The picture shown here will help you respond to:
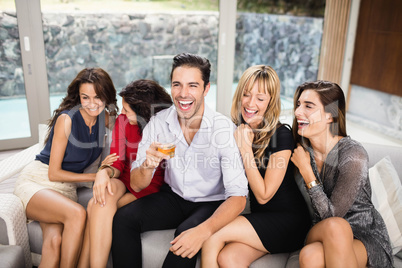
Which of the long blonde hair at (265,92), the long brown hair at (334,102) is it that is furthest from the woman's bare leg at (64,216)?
the long brown hair at (334,102)

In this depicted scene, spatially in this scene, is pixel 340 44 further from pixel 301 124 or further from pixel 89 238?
pixel 89 238

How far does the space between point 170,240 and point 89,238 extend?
0.38m

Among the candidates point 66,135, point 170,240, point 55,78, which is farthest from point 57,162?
point 55,78

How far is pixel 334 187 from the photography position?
1.66 m

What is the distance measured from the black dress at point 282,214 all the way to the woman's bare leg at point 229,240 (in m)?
0.03

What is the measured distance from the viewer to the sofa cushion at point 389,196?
1654 mm

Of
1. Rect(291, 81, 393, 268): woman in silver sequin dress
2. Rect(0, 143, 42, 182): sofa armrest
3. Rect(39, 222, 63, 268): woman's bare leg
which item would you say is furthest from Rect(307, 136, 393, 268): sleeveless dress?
Rect(0, 143, 42, 182): sofa armrest

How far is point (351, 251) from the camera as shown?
4.69ft

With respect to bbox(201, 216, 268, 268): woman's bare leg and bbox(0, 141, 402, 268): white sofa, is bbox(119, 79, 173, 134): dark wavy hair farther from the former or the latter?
bbox(201, 216, 268, 268): woman's bare leg

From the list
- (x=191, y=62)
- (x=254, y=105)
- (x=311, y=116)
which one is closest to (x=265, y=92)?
(x=254, y=105)

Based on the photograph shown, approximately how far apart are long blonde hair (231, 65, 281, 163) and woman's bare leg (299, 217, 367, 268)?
463 millimetres

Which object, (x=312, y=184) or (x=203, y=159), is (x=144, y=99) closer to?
(x=203, y=159)

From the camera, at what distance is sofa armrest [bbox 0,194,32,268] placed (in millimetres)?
1670

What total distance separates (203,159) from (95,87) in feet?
2.45
